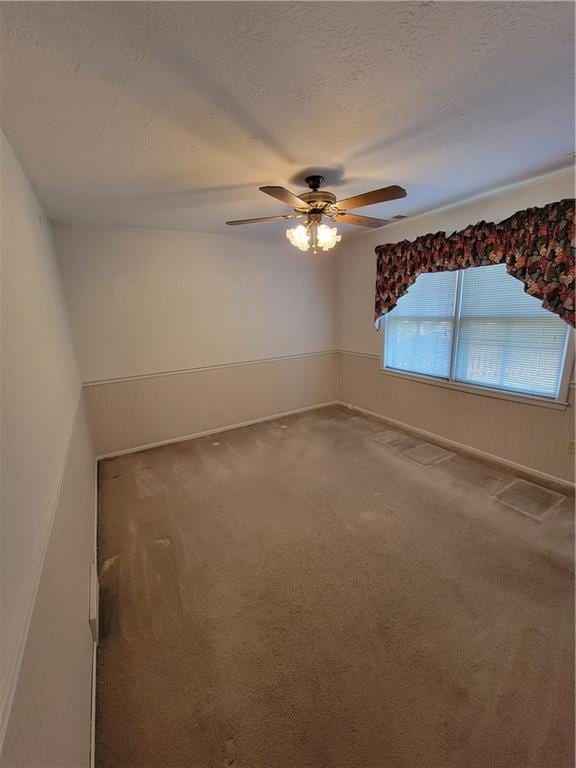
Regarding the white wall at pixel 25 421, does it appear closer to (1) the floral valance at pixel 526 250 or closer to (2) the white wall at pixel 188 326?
(2) the white wall at pixel 188 326

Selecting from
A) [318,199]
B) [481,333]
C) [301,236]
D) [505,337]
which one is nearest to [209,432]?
[301,236]

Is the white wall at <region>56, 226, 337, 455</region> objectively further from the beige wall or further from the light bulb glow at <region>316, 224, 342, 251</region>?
the light bulb glow at <region>316, 224, 342, 251</region>

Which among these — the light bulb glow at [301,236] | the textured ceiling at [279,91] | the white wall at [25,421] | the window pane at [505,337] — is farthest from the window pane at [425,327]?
the white wall at [25,421]

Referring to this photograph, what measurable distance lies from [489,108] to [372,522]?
2360 millimetres

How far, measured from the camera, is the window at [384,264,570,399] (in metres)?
2.58

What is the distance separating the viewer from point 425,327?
3465mm

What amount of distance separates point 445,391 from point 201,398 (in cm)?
270

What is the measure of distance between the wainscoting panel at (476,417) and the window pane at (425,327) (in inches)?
8.8

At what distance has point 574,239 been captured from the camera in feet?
7.23

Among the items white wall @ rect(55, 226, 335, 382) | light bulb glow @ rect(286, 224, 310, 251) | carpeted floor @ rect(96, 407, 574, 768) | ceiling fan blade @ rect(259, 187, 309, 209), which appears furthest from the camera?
white wall @ rect(55, 226, 335, 382)

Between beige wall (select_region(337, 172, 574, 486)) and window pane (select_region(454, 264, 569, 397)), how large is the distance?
20 cm

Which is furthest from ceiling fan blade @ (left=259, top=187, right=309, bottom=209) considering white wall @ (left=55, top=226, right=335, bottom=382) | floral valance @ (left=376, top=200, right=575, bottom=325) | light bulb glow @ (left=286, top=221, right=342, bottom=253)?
white wall @ (left=55, top=226, right=335, bottom=382)

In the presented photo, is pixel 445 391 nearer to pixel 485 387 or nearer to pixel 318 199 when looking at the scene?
pixel 485 387

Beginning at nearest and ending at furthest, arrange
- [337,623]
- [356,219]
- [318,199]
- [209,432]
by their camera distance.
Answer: [337,623] → [318,199] → [356,219] → [209,432]
